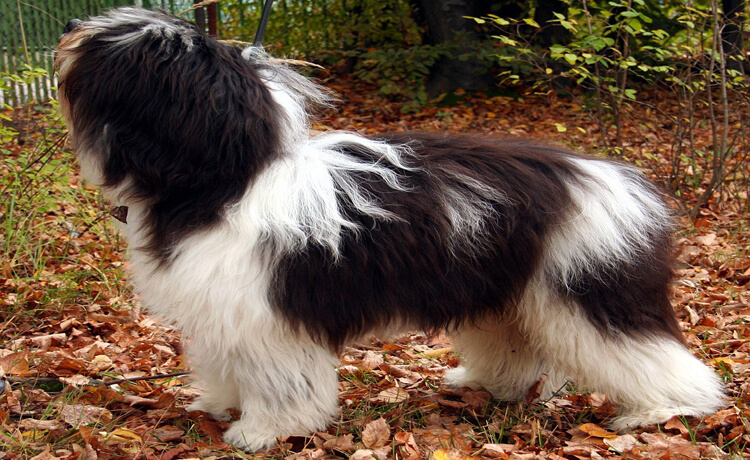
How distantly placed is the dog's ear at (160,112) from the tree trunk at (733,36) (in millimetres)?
3997

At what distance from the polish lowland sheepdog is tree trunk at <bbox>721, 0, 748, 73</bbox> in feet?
10.2

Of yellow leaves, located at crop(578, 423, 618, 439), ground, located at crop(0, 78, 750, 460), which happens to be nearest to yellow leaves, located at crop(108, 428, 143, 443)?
ground, located at crop(0, 78, 750, 460)

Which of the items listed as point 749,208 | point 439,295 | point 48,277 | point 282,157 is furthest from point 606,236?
point 749,208

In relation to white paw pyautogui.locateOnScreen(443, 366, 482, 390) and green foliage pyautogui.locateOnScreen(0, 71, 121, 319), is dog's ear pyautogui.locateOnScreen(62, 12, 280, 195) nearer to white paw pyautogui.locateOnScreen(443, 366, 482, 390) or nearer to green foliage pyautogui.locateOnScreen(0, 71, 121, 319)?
white paw pyautogui.locateOnScreen(443, 366, 482, 390)

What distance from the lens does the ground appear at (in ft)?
8.75

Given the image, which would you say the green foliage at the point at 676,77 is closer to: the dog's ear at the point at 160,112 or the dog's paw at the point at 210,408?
the dog's ear at the point at 160,112

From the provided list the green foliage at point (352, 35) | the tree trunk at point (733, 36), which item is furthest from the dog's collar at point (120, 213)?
the green foliage at point (352, 35)

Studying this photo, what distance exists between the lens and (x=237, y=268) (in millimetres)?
2438

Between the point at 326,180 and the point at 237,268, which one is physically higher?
the point at 326,180

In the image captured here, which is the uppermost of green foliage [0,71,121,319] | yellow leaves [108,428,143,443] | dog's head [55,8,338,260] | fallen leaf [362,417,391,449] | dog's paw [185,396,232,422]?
dog's head [55,8,338,260]

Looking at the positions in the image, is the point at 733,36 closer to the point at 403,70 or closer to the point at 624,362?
the point at 403,70

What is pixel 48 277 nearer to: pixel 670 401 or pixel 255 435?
pixel 255 435

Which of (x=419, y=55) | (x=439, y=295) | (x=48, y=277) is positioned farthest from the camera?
(x=419, y=55)

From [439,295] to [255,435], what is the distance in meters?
0.82
